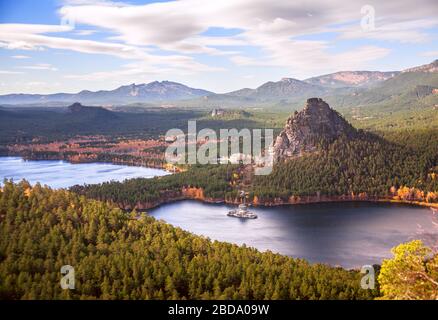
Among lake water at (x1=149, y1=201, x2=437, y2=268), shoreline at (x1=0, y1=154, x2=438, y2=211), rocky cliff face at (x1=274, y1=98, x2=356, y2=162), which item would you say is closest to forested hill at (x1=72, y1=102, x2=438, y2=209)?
shoreline at (x1=0, y1=154, x2=438, y2=211)

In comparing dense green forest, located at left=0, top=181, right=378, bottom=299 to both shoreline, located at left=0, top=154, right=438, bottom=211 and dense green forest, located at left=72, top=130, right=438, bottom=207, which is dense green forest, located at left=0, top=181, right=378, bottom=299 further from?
dense green forest, located at left=72, top=130, right=438, bottom=207

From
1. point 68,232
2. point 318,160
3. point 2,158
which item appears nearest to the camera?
point 68,232

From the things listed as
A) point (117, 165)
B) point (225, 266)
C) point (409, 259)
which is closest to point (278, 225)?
point (225, 266)

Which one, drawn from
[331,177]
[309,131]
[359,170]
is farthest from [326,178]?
[309,131]

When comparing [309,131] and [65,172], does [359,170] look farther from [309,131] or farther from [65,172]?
[65,172]
